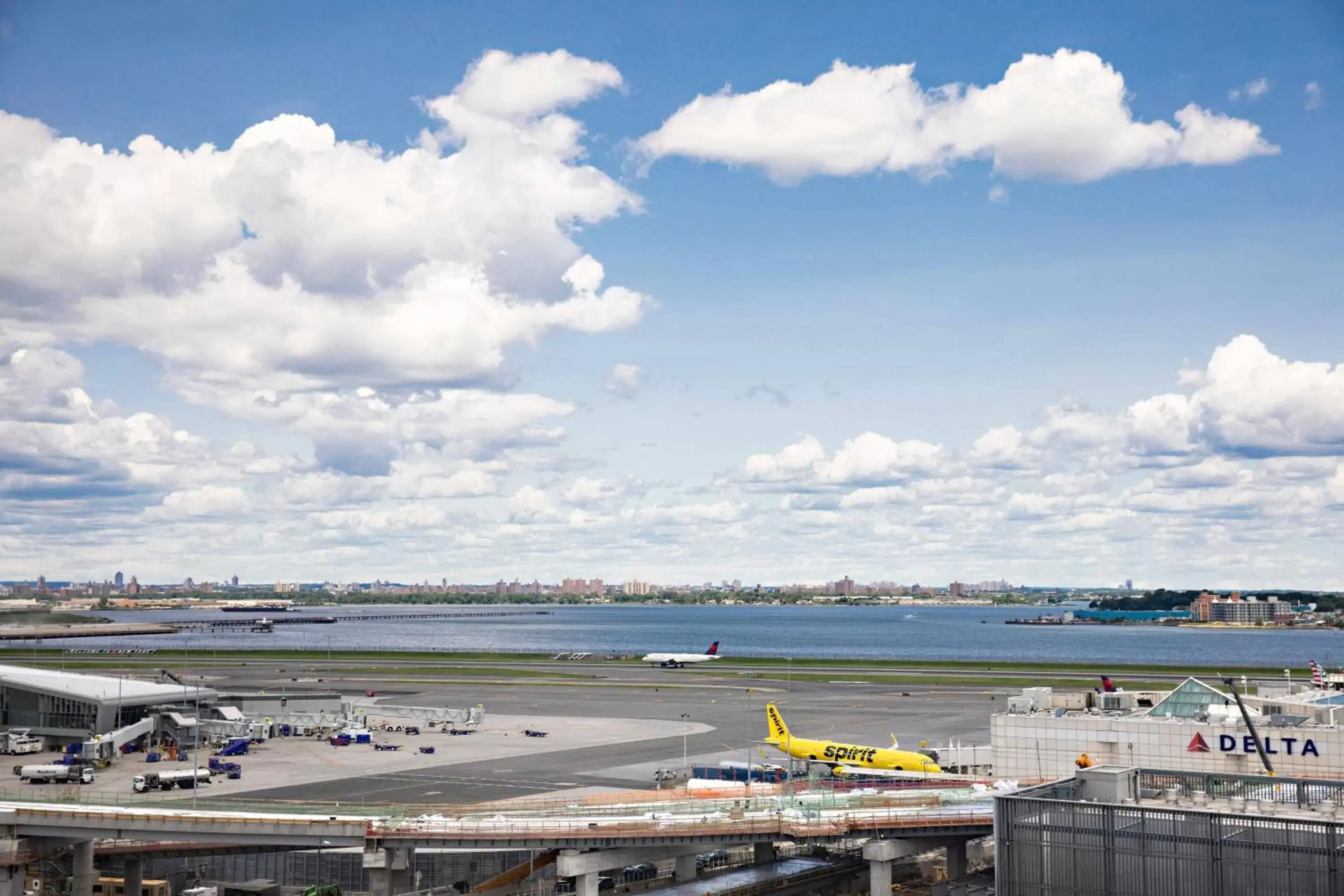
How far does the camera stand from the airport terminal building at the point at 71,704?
458 feet

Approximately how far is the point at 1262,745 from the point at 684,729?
8339cm

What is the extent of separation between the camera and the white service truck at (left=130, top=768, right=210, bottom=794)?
360 feet

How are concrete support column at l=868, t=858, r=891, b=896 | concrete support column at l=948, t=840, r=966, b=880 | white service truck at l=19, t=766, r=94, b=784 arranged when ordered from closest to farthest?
concrete support column at l=868, t=858, r=891, b=896, concrete support column at l=948, t=840, r=966, b=880, white service truck at l=19, t=766, r=94, b=784

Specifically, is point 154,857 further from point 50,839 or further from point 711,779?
point 711,779

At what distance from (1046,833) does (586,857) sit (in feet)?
85.1

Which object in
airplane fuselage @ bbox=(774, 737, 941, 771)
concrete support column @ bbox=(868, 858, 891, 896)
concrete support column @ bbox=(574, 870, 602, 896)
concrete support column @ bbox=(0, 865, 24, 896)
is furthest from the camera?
airplane fuselage @ bbox=(774, 737, 941, 771)

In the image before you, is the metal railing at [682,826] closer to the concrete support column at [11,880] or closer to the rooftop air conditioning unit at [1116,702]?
the rooftop air conditioning unit at [1116,702]

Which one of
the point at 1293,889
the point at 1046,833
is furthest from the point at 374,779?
the point at 1293,889

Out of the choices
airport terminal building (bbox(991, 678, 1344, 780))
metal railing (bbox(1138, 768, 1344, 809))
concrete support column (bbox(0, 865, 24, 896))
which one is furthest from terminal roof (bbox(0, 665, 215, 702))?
metal railing (bbox(1138, 768, 1344, 809))

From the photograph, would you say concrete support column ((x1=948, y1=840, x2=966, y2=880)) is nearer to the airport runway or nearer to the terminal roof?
the airport runway

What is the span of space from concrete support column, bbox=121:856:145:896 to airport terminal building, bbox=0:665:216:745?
57838 mm

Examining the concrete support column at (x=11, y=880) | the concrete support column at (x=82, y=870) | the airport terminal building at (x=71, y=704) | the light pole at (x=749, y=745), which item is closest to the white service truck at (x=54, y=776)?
the airport terminal building at (x=71, y=704)

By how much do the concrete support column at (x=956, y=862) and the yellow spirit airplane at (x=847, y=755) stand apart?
27.6 meters

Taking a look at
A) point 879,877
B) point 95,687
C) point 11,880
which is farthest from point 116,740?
point 879,877
